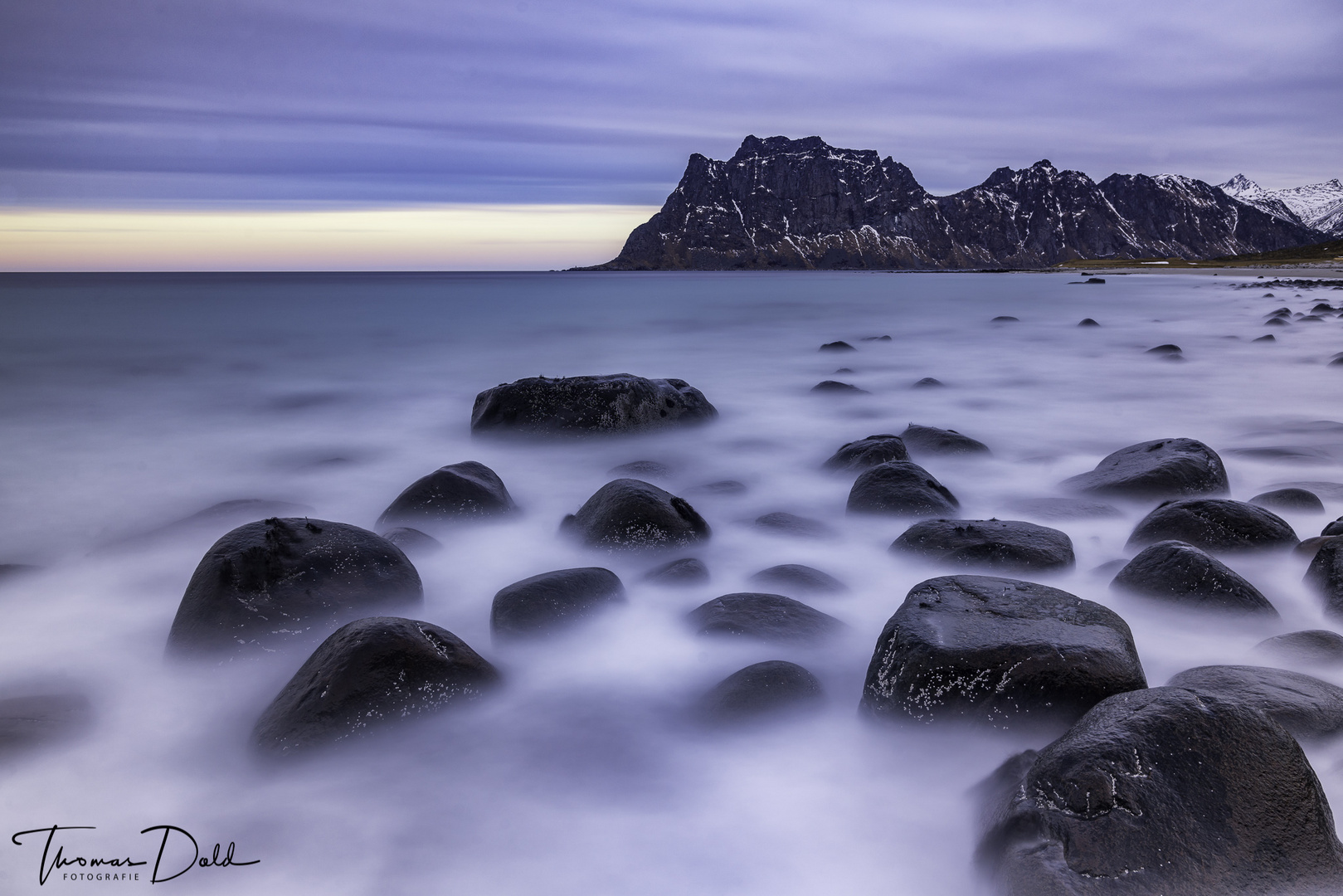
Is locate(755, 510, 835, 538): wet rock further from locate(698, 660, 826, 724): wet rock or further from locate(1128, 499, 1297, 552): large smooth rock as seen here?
locate(698, 660, 826, 724): wet rock

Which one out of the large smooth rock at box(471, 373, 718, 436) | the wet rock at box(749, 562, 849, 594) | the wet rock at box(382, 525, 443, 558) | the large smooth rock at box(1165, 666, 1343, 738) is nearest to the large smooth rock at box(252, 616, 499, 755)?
the wet rock at box(382, 525, 443, 558)

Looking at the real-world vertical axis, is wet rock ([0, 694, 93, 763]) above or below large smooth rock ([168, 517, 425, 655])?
below

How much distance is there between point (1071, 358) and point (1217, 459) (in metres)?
10.7

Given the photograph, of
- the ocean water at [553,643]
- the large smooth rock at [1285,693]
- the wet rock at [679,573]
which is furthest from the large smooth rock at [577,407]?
the large smooth rock at [1285,693]

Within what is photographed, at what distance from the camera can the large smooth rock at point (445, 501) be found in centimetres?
581

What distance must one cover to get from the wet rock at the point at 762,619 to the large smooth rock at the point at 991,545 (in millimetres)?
1049

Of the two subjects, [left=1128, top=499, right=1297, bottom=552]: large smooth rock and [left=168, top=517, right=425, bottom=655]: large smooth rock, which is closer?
[left=168, top=517, right=425, bottom=655]: large smooth rock

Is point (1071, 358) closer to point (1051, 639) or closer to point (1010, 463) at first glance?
point (1010, 463)

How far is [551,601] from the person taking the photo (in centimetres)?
422

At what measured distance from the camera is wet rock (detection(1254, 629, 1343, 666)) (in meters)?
3.55

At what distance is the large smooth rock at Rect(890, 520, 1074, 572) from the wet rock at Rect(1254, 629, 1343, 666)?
1.15m

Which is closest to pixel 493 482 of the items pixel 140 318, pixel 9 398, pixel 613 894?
pixel 613 894

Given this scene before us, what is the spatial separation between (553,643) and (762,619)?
43.3 inches

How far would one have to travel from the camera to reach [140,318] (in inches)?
1249
